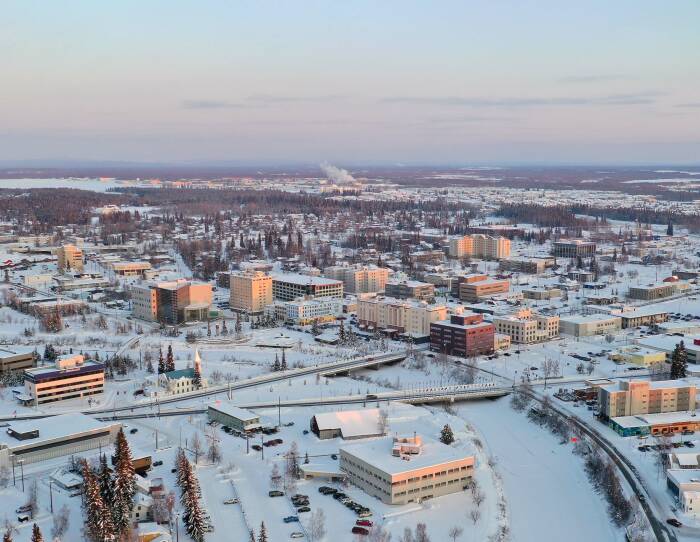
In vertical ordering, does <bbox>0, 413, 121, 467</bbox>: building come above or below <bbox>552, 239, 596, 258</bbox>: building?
below

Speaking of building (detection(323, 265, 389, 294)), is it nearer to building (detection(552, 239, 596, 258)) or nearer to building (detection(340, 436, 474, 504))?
building (detection(552, 239, 596, 258))

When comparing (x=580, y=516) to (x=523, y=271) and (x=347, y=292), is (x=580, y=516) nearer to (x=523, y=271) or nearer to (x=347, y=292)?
(x=347, y=292)

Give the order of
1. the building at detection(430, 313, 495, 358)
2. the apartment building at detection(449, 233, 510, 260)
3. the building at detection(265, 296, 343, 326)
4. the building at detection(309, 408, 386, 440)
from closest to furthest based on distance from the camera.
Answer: the building at detection(309, 408, 386, 440)
the building at detection(430, 313, 495, 358)
the building at detection(265, 296, 343, 326)
the apartment building at detection(449, 233, 510, 260)

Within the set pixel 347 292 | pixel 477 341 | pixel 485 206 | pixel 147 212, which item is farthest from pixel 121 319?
pixel 485 206

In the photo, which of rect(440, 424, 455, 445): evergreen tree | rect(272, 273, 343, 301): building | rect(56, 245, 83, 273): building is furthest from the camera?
rect(56, 245, 83, 273): building

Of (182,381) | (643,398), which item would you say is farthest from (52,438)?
(643,398)

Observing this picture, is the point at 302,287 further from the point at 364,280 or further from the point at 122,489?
the point at 122,489

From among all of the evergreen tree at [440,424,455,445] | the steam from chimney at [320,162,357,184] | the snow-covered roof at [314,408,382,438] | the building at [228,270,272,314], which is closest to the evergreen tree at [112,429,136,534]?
the snow-covered roof at [314,408,382,438]
